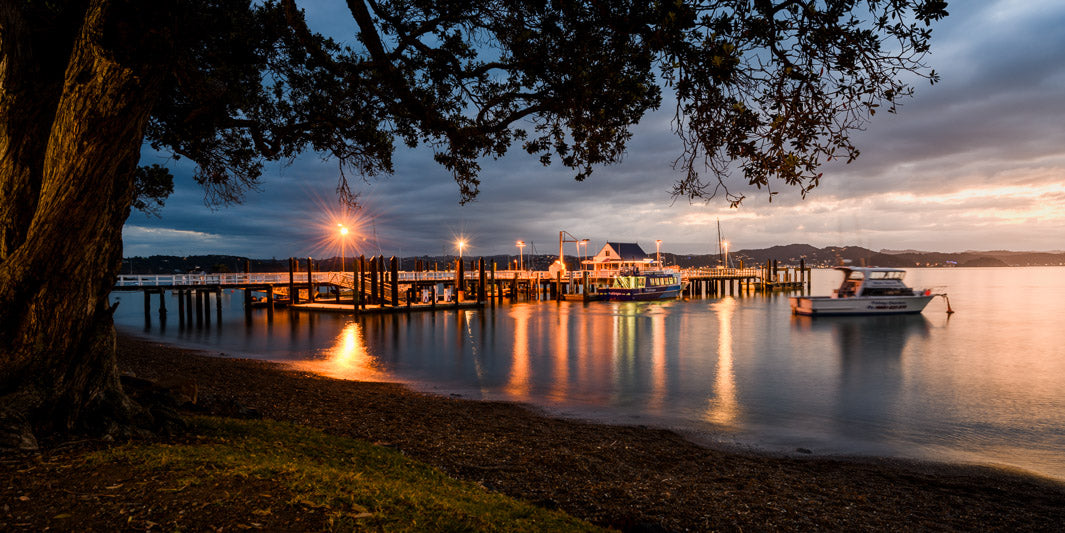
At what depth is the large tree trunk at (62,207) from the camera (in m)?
4.60

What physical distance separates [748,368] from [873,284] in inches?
1095

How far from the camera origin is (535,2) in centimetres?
754

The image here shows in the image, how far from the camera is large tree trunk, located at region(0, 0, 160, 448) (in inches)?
181

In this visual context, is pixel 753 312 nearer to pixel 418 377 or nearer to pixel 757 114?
pixel 418 377

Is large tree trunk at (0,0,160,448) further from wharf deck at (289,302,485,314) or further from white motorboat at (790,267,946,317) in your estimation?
white motorboat at (790,267,946,317)

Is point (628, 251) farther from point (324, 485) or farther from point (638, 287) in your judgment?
point (324, 485)

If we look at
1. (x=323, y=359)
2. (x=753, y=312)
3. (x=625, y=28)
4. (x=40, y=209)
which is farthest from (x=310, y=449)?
(x=753, y=312)

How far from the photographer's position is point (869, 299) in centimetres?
4369

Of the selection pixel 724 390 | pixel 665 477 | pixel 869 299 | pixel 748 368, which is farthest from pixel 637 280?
pixel 665 477

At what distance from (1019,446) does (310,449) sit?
50.6ft

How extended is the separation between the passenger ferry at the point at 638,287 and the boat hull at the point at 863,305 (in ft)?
82.5

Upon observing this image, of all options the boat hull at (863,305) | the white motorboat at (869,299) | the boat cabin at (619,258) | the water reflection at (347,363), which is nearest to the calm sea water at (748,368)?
the water reflection at (347,363)

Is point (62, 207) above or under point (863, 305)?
above

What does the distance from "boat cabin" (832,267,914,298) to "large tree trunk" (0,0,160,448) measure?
48.1 m
